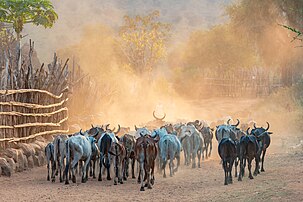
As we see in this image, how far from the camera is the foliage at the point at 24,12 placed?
24.0 metres

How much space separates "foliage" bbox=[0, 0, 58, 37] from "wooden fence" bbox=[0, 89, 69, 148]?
669cm

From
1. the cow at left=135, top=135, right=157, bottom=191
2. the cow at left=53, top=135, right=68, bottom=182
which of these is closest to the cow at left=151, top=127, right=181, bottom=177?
the cow at left=135, top=135, right=157, bottom=191

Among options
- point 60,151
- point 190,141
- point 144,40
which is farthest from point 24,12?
point 144,40

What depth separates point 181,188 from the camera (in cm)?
1119

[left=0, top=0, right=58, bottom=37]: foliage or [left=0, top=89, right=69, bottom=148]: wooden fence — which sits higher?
[left=0, top=0, right=58, bottom=37]: foliage

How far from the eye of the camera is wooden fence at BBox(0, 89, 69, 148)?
45.9 ft

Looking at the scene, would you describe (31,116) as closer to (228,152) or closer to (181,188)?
(181,188)

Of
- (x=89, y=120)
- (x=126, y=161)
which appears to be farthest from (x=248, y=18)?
(x=126, y=161)

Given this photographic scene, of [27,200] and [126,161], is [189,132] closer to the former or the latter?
[126,161]

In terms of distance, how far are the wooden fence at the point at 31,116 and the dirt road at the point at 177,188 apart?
1.52 metres

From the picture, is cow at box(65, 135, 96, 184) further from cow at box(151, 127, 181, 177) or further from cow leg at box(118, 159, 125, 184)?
cow at box(151, 127, 181, 177)

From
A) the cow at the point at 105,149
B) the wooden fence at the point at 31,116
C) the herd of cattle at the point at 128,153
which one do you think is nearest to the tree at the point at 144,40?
the wooden fence at the point at 31,116

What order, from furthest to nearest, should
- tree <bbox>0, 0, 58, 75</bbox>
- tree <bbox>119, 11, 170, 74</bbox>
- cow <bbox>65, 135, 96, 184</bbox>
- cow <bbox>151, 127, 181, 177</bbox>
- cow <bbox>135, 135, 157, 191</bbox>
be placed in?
tree <bbox>119, 11, 170, 74</bbox> < tree <bbox>0, 0, 58, 75</bbox> < cow <bbox>151, 127, 181, 177</bbox> < cow <bbox>65, 135, 96, 184</bbox> < cow <bbox>135, 135, 157, 191</bbox>

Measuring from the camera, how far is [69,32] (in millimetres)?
77562
